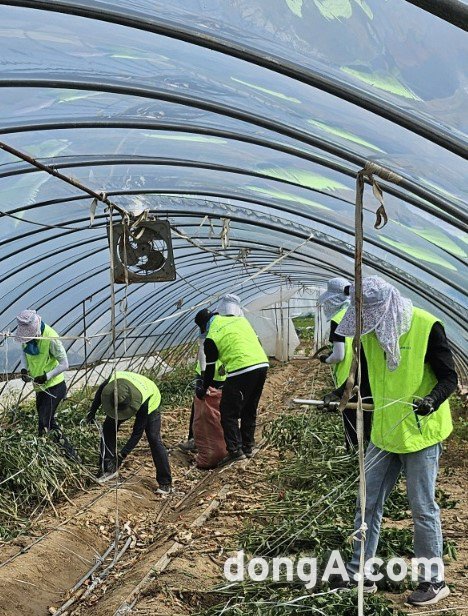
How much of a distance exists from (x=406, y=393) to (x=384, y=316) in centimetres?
45

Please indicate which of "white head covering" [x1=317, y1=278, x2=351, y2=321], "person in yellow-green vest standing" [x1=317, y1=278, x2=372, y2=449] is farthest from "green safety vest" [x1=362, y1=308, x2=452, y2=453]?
"white head covering" [x1=317, y1=278, x2=351, y2=321]

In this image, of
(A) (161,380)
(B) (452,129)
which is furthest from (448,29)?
(A) (161,380)

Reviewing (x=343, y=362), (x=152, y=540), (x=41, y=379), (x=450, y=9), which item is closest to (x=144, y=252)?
(x=41, y=379)

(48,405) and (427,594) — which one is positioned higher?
(48,405)

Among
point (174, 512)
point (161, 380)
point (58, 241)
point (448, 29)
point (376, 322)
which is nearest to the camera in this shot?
point (376, 322)

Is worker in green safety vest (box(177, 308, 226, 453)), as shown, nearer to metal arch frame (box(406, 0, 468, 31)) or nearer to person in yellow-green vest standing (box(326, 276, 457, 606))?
person in yellow-green vest standing (box(326, 276, 457, 606))

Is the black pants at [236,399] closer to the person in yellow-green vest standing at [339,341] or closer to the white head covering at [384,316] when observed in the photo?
the person in yellow-green vest standing at [339,341]

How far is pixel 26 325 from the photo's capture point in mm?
8383

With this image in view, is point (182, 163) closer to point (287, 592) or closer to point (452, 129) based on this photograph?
point (452, 129)

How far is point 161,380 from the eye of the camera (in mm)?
16609

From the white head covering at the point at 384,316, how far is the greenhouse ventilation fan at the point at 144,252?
4.06 m

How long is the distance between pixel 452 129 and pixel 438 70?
0.38 meters

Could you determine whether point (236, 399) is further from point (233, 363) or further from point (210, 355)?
point (210, 355)

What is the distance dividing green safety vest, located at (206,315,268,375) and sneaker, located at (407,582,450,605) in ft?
14.4
